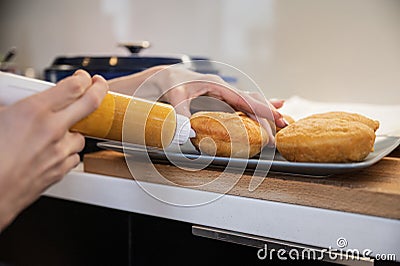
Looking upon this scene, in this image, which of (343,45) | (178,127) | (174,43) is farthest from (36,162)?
(174,43)

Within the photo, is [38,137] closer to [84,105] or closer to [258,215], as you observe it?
[84,105]

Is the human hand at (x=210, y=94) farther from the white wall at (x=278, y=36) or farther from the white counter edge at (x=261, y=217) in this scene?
the white wall at (x=278, y=36)

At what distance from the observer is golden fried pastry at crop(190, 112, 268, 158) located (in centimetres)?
Result: 54

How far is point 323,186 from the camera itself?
475 mm

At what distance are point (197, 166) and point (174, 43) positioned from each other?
0.88 meters

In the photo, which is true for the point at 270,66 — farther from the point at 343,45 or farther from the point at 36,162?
the point at 36,162

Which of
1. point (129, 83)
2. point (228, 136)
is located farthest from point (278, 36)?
point (228, 136)

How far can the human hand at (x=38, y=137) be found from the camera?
382 mm

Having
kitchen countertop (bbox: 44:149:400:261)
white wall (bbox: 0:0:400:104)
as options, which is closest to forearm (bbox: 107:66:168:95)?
kitchen countertop (bbox: 44:149:400:261)

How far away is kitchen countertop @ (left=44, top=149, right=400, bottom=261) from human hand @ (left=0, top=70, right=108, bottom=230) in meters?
0.17

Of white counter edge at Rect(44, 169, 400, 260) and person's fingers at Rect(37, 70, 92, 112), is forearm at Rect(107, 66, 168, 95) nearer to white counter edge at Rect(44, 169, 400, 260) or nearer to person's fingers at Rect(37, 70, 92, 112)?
white counter edge at Rect(44, 169, 400, 260)

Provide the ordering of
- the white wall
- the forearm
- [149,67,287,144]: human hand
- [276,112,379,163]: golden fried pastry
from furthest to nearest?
the white wall, the forearm, [149,67,287,144]: human hand, [276,112,379,163]: golden fried pastry

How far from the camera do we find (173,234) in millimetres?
594

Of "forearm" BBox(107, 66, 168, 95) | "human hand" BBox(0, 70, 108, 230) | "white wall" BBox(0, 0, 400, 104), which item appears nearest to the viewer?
"human hand" BBox(0, 70, 108, 230)
